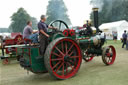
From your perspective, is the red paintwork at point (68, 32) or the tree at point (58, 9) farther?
the tree at point (58, 9)

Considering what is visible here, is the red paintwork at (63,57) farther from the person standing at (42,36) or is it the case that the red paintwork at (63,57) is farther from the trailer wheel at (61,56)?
the person standing at (42,36)

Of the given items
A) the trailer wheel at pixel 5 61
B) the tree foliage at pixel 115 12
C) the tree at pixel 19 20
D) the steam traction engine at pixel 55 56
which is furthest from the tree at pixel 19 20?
the steam traction engine at pixel 55 56

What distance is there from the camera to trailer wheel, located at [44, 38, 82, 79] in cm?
324

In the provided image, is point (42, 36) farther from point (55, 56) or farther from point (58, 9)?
point (58, 9)

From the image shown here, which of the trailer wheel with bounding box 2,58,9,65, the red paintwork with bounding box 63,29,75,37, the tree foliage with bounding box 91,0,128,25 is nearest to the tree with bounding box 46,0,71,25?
the tree foliage with bounding box 91,0,128,25

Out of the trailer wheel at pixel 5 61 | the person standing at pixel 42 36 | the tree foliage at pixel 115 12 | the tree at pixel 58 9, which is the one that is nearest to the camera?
the person standing at pixel 42 36

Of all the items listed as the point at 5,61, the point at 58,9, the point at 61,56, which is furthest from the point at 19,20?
the point at 61,56

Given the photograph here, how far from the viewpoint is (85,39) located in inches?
180

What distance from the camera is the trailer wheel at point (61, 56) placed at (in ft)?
10.6

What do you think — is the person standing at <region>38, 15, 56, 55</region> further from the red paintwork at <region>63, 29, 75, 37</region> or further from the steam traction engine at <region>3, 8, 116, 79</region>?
the red paintwork at <region>63, 29, 75, 37</region>

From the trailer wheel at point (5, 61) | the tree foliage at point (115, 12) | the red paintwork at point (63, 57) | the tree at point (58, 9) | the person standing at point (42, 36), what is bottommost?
the trailer wheel at point (5, 61)

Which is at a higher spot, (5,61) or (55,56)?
(55,56)

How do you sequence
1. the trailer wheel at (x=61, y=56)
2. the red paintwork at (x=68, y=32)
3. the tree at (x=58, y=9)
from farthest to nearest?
the tree at (x=58, y=9) → the red paintwork at (x=68, y=32) → the trailer wheel at (x=61, y=56)

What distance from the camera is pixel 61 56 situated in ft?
11.6
